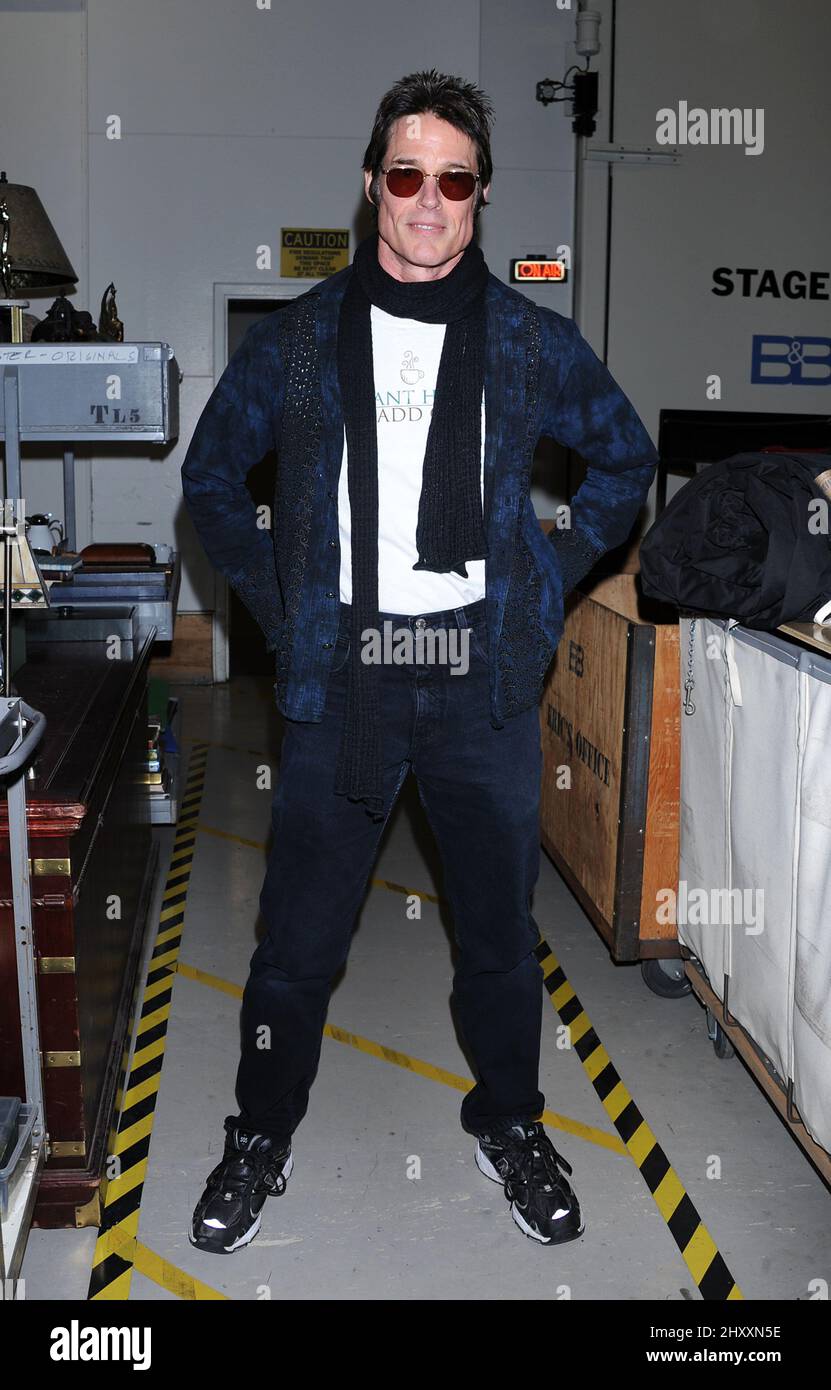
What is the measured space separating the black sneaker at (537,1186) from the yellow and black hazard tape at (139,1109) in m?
0.74

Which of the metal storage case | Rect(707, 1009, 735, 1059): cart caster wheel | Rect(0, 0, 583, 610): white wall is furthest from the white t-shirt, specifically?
Rect(0, 0, 583, 610): white wall

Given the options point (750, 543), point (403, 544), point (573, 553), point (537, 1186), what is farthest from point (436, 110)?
point (537, 1186)

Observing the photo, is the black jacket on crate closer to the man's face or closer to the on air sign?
the man's face

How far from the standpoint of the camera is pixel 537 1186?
7.91ft

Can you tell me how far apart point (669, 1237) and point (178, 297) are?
6576 millimetres

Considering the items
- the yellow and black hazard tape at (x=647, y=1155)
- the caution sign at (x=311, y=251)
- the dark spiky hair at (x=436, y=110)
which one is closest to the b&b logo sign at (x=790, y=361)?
the caution sign at (x=311, y=251)

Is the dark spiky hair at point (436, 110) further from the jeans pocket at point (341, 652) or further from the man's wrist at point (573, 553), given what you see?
the jeans pocket at point (341, 652)

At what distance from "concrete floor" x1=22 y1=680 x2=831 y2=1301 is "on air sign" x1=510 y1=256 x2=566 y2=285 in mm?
4833

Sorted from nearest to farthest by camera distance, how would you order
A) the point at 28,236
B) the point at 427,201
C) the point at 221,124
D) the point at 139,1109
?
the point at 427,201
the point at 139,1109
the point at 28,236
the point at 221,124

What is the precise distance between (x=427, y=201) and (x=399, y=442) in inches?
15.4

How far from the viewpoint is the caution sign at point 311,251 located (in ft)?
24.8

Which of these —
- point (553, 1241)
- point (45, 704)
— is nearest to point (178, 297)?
point (45, 704)

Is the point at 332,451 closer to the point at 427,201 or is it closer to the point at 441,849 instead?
the point at 427,201
